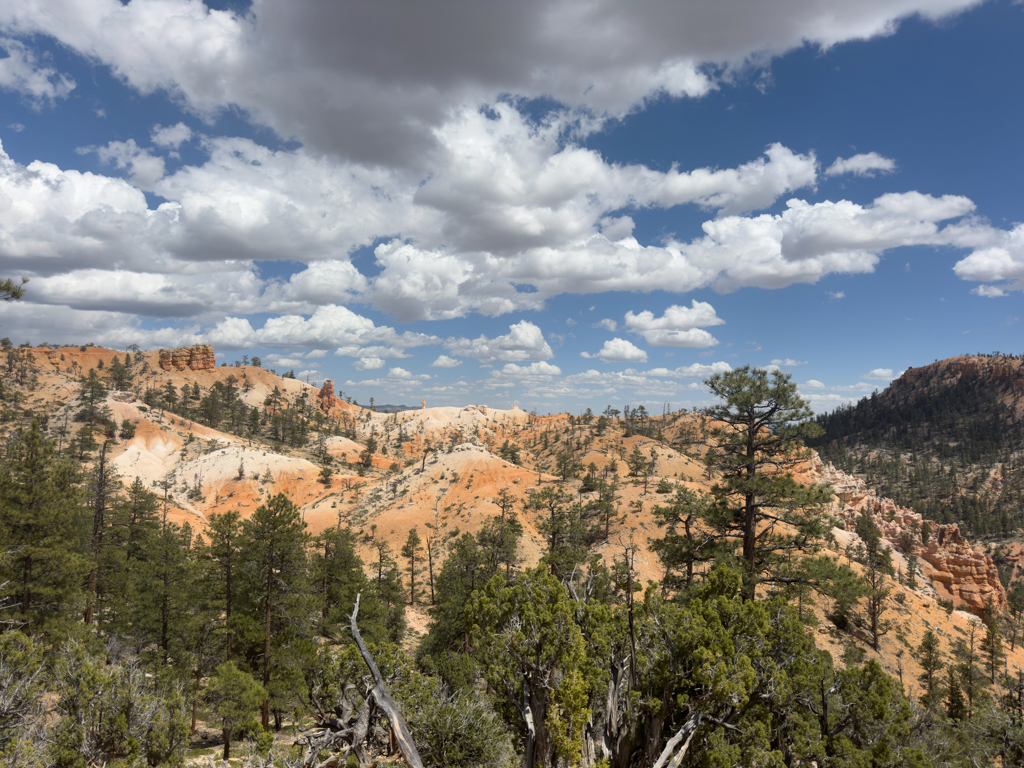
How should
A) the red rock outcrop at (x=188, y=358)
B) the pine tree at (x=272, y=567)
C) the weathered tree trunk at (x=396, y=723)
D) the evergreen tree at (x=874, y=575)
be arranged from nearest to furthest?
the weathered tree trunk at (x=396, y=723), the pine tree at (x=272, y=567), the evergreen tree at (x=874, y=575), the red rock outcrop at (x=188, y=358)

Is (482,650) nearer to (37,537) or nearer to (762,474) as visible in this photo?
(762,474)

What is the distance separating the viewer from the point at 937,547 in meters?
98.8

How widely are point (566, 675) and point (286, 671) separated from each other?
17.8m

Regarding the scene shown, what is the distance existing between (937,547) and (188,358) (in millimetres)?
241956

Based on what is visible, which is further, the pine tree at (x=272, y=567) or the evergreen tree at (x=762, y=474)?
the pine tree at (x=272, y=567)

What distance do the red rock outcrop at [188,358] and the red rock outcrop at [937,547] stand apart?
215802 millimetres

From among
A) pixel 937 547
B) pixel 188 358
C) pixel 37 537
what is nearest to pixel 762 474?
pixel 37 537

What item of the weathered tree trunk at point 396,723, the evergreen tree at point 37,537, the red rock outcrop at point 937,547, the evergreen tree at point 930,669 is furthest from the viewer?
the red rock outcrop at point 937,547

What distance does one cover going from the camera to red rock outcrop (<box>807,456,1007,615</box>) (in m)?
88.1

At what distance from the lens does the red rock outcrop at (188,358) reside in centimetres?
19075

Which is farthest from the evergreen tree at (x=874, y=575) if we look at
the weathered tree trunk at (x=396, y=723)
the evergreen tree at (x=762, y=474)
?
the weathered tree trunk at (x=396, y=723)

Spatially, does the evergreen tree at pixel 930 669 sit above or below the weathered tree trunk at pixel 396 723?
below

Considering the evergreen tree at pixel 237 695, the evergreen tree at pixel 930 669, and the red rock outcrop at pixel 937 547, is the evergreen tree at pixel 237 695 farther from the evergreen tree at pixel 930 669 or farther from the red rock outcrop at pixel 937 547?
the red rock outcrop at pixel 937 547

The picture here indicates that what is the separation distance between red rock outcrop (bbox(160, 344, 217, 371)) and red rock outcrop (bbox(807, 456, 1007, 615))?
215802mm
